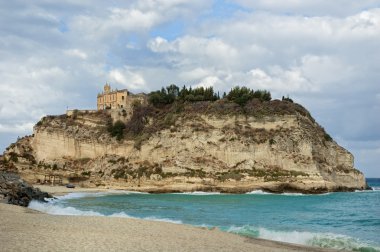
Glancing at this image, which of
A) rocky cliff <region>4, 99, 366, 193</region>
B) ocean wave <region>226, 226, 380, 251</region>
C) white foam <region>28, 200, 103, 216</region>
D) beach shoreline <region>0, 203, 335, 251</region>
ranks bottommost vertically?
ocean wave <region>226, 226, 380, 251</region>

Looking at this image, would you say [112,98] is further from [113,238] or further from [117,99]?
[113,238]

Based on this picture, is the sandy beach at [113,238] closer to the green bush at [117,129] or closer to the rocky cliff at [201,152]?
the rocky cliff at [201,152]

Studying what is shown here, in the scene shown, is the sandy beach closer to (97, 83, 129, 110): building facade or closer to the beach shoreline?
the beach shoreline

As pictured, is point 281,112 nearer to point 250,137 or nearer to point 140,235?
point 250,137

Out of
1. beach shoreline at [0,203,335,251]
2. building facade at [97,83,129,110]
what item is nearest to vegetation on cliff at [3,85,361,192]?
building facade at [97,83,129,110]

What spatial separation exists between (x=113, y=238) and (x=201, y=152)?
50963 mm

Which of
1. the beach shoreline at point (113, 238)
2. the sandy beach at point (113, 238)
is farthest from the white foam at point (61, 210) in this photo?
the beach shoreline at point (113, 238)

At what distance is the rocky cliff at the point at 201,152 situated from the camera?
60781 mm

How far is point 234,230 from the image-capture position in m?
20.3

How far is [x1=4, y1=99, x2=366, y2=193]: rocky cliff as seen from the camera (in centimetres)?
6078

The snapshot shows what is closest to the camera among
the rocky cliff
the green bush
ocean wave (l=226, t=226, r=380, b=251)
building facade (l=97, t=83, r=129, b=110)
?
ocean wave (l=226, t=226, r=380, b=251)

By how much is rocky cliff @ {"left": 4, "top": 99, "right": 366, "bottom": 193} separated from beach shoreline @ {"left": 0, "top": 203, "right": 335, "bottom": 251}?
4250 centimetres

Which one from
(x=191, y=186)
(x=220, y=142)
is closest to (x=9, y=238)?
(x=191, y=186)

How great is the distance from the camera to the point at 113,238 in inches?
552
